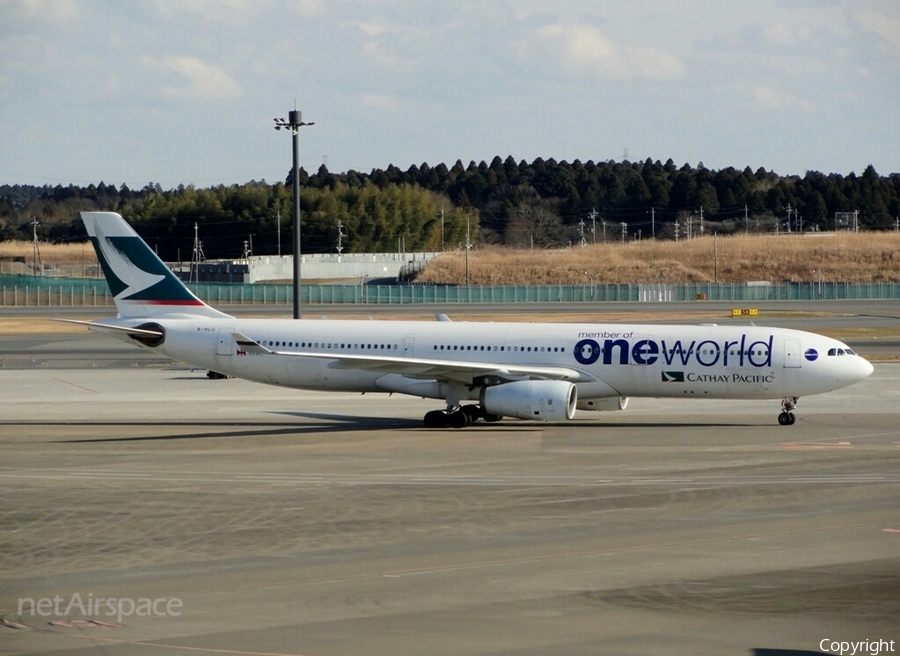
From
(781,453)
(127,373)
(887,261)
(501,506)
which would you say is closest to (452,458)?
(501,506)

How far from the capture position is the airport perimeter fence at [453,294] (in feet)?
375

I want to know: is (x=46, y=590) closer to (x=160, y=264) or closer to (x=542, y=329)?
(x=542, y=329)

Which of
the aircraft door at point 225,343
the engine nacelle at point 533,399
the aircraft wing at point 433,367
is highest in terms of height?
the aircraft door at point 225,343

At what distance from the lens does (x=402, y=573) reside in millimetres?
18406

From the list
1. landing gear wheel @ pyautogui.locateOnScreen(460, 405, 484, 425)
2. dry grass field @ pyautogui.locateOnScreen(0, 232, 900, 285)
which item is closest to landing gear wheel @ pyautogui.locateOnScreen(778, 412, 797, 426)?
landing gear wheel @ pyautogui.locateOnScreen(460, 405, 484, 425)

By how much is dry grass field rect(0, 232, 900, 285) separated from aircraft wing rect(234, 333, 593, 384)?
102 m

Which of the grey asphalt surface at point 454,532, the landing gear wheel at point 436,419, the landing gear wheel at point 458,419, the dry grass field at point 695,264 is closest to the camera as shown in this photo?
the grey asphalt surface at point 454,532

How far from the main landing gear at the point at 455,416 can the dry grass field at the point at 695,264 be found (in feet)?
336

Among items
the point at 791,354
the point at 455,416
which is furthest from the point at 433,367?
the point at 791,354

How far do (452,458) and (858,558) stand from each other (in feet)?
44.4

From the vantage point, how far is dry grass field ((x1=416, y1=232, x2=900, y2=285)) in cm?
14062

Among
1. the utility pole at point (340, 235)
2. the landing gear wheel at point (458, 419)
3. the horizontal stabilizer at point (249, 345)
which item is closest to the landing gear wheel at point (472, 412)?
the landing gear wheel at point (458, 419)

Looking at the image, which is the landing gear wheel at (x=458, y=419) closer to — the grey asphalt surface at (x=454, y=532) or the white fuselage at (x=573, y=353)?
the grey asphalt surface at (x=454, y=532)

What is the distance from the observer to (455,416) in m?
37.6
